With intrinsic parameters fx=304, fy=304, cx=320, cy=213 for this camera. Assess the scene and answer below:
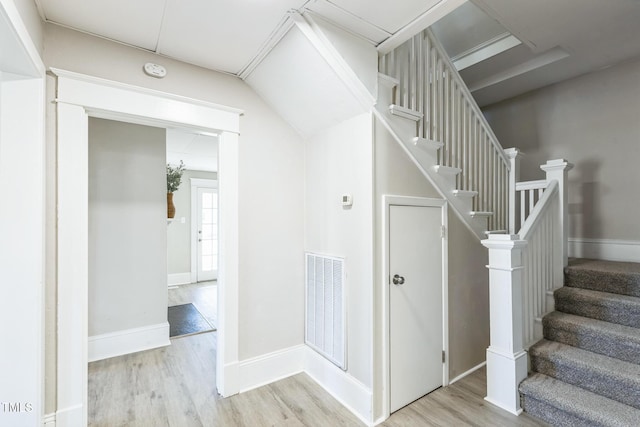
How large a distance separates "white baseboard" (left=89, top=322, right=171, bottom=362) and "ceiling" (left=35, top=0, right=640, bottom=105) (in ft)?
8.93

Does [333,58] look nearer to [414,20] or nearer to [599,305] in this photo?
[414,20]

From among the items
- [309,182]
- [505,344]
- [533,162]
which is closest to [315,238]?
[309,182]

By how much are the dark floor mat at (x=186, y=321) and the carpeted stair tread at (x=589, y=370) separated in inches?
133

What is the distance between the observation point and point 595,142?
3387 mm

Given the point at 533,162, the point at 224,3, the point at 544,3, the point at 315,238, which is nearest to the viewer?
the point at 224,3

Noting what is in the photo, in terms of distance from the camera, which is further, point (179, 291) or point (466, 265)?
point (179, 291)

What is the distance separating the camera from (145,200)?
3311mm

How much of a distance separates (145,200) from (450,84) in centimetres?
329

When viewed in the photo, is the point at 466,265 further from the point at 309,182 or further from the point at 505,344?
the point at 309,182

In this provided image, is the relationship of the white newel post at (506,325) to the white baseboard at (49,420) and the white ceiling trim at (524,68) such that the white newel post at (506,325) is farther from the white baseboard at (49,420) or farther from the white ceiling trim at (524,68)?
the white baseboard at (49,420)

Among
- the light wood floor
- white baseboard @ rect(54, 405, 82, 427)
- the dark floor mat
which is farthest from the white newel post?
the dark floor mat

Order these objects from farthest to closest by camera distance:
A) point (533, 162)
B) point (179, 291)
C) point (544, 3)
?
point (179, 291), point (533, 162), point (544, 3)

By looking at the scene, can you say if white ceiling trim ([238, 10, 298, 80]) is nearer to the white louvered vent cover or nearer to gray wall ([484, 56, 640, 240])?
the white louvered vent cover

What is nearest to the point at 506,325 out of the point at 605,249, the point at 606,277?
the point at 606,277
